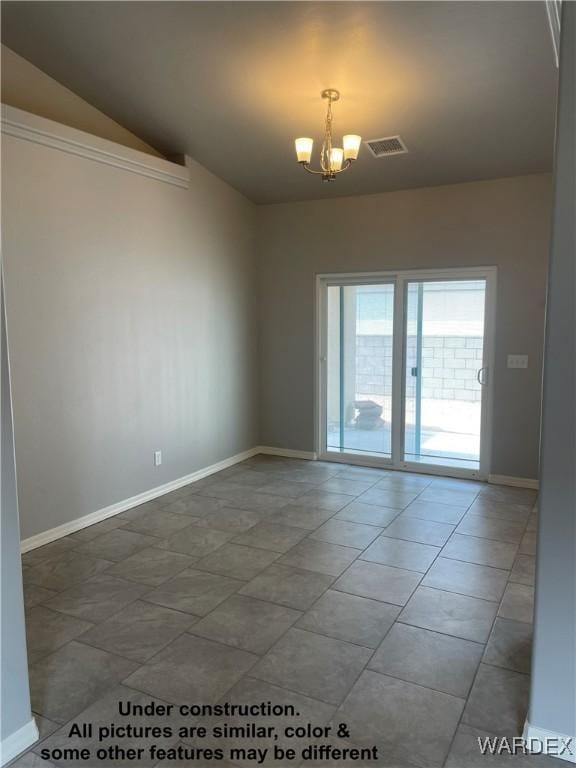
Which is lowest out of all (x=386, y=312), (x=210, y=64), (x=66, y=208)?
(x=386, y=312)

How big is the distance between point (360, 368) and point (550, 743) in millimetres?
4045

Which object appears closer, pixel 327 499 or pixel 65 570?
pixel 65 570

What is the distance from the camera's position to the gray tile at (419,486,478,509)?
4543 millimetres

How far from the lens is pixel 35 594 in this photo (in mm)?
3033

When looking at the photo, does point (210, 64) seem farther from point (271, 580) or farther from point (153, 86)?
point (271, 580)

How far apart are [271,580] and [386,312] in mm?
3168

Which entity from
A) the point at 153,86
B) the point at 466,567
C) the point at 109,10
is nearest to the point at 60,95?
the point at 153,86

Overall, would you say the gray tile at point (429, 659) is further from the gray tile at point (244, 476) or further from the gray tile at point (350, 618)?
the gray tile at point (244, 476)

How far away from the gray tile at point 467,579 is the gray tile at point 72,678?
174 centimetres

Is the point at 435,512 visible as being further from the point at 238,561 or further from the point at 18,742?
the point at 18,742

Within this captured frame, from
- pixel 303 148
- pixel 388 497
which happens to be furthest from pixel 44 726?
pixel 303 148

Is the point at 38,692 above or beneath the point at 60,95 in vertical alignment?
beneath

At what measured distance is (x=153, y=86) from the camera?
12.6 feet

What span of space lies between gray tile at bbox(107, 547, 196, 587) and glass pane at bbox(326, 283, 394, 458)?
2769mm
